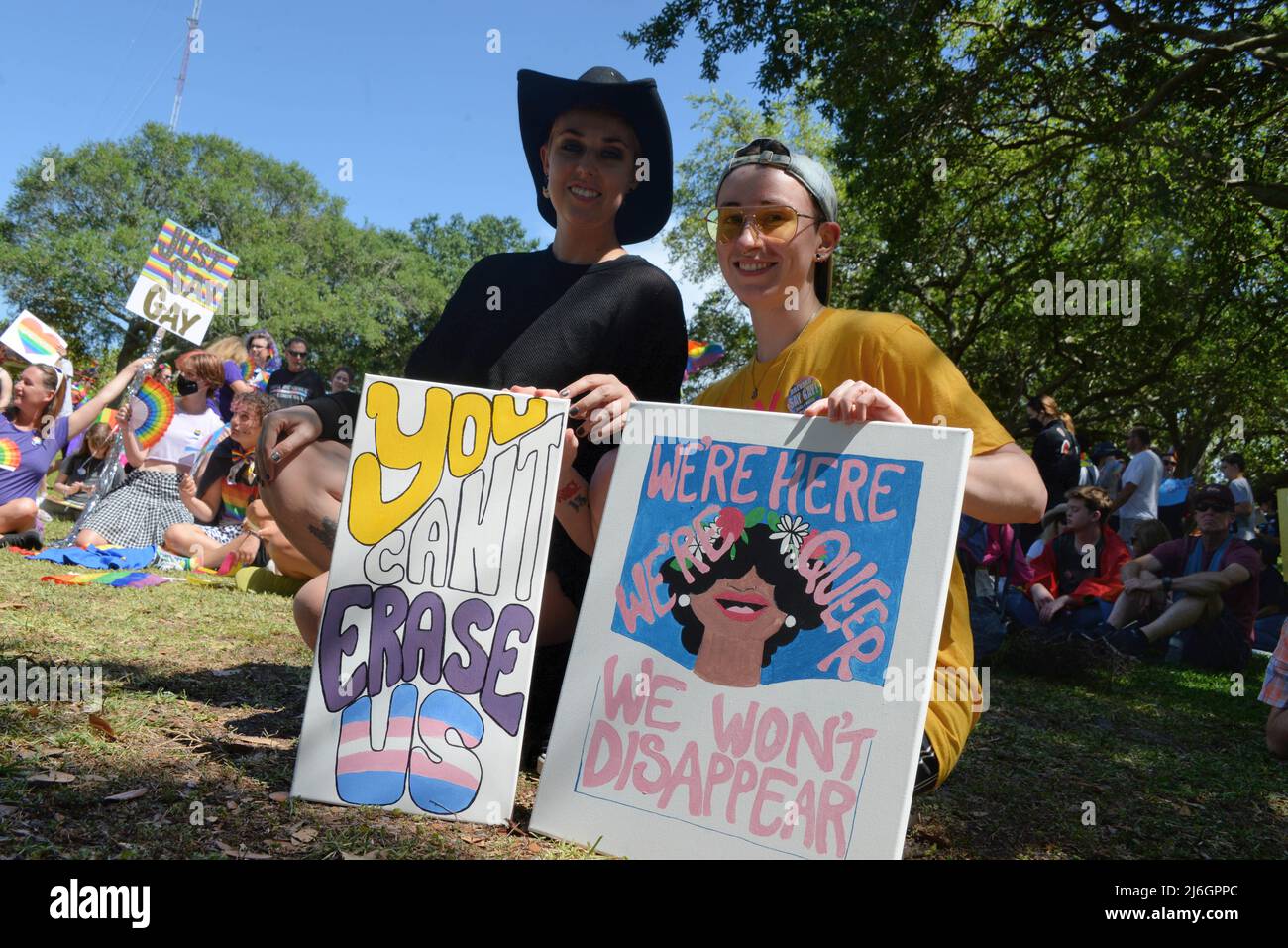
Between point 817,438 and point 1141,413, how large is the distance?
25.1 m

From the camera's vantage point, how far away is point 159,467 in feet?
24.9

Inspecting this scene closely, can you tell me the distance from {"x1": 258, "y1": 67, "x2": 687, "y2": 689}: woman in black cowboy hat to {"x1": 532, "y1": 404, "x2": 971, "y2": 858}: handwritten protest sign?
638 millimetres

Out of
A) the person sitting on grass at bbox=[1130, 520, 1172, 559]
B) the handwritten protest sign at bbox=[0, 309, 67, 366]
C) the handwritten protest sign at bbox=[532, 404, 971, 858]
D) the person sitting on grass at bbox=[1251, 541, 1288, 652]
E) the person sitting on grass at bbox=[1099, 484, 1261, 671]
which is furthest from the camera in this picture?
the handwritten protest sign at bbox=[0, 309, 67, 366]

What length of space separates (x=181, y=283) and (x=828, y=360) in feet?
23.9

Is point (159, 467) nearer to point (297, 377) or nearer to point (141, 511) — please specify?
point (141, 511)

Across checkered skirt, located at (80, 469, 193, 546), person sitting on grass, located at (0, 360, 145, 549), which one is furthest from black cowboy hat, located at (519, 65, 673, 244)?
person sitting on grass, located at (0, 360, 145, 549)

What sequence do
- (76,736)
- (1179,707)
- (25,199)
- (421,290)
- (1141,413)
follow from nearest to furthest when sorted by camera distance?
1. (76,736)
2. (1179,707)
3. (1141,413)
4. (25,199)
5. (421,290)

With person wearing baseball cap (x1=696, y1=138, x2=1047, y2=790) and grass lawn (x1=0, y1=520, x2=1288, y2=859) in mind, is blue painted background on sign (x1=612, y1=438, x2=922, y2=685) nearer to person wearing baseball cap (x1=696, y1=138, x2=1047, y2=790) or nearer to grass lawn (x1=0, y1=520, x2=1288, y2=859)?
person wearing baseball cap (x1=696, y1=138, x2=1047, y2=790)

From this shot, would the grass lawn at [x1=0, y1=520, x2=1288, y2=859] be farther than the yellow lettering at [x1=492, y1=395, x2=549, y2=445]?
No

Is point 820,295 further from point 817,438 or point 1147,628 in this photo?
point 1147,628

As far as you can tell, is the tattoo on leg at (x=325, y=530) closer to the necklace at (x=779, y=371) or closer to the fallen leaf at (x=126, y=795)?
the fallen leaf at (x=126, y=795)

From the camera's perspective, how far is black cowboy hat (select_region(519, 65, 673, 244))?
2.78 metres

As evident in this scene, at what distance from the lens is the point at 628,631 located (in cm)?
208
